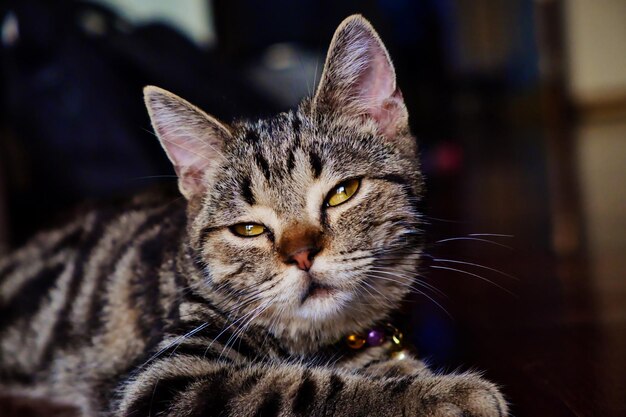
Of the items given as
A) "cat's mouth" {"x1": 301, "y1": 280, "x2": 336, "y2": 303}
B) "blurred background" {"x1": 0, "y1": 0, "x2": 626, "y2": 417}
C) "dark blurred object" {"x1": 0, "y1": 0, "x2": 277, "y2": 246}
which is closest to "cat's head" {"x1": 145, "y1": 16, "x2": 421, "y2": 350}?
"cat's mouth" {"x1": 301, "y1": 280, "x2": 336, "y2": 303}

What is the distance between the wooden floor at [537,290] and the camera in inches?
44.8

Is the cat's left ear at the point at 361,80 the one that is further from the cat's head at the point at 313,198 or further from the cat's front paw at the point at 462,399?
the cat's front paw at the point at 462,399

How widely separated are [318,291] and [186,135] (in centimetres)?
40

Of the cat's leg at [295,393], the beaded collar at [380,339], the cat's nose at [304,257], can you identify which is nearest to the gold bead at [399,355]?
the beaded collar at [380,339]

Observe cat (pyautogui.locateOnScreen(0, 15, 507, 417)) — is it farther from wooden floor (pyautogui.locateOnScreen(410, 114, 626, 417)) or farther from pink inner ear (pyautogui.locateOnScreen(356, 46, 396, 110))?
wooden floor (pyautogui.locateOnScreen(410, 114, 626, 417))

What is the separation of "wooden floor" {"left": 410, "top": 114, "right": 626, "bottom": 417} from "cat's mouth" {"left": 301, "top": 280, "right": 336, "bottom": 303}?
0.79 ft

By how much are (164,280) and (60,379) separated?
381mm

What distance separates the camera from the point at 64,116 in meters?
2.21

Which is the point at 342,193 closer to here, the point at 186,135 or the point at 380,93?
the point at 380,93

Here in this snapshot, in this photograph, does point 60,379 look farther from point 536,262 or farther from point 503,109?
point 503,109

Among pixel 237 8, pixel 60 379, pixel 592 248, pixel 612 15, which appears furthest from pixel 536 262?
pixel 612 15

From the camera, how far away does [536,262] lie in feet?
6.62

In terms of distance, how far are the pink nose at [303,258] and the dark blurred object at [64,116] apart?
1200 mm

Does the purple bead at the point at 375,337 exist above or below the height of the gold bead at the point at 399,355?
above
